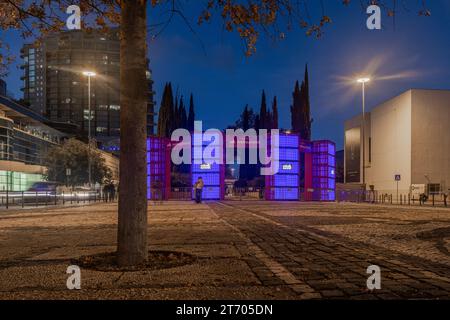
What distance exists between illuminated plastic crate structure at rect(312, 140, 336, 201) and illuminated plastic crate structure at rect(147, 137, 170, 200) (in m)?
13.1

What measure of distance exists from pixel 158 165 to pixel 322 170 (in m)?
14.5

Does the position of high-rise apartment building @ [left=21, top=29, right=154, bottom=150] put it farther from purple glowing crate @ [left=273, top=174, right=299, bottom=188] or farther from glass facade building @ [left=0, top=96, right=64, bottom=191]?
purple glowing crate @ [left=273, top=174, right=299, bottom=188]

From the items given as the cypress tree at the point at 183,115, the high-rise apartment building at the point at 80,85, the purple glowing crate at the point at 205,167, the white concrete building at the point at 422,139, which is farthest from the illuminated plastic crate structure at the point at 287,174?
the high-rise apartment building at the point at 80,85

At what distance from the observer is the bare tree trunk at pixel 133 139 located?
20.3ft

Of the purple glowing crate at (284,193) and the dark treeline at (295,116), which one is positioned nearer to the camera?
the purple glowing crate at (284,193)

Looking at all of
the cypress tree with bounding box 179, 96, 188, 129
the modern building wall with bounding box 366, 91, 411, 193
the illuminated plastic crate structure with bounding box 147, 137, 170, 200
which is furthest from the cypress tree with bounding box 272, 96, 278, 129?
the illuminated plastic crate structure with bounding box 147, 137, 170, 200

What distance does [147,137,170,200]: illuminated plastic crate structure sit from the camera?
4034 cm

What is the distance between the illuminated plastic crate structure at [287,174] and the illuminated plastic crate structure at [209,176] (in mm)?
4272

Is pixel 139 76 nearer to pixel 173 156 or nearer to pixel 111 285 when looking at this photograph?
pixel 111 285

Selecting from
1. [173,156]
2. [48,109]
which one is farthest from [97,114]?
[173,156]

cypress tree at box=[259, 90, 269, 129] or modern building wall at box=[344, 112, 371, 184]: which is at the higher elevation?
cypress tree at box=[259, 90, 269, 129]

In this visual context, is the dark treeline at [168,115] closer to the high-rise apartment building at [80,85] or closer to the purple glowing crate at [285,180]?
the purple glowing crate at [285,180]

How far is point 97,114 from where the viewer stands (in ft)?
471

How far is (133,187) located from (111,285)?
161 cm
